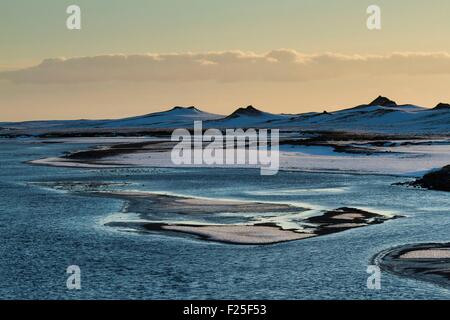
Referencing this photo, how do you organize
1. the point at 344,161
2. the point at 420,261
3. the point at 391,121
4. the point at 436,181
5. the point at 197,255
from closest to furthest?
the point at 420,261
the point at 197,255
the point at 436,181
the point at 344,161
the point at 391,121

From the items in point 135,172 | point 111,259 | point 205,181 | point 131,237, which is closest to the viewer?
point 111,259

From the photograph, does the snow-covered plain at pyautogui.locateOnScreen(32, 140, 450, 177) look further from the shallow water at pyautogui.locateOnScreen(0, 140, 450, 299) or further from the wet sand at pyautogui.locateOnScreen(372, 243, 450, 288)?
the wet sand at pyautogui.locateOnScreen(372, 243, 450, 288)

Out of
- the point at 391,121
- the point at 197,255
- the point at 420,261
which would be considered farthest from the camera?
the point at 391,121

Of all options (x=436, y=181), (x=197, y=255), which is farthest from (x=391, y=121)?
(x=197, y=255)

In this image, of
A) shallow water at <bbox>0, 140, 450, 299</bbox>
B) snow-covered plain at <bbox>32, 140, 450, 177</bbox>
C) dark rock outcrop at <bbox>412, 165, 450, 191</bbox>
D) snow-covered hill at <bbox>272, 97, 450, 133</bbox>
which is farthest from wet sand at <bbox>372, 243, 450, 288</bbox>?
snow-covered hill at <bbox>272, 97, 450, 133</bbox>

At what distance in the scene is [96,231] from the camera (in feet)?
80.1

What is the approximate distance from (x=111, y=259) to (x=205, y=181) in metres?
22.6

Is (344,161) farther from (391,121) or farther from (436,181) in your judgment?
(391,121)

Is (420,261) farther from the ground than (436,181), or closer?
closer

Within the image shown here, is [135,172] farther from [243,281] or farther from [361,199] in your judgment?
[243,281]

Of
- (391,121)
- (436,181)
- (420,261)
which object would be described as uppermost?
(391,121)

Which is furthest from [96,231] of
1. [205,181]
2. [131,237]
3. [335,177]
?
[335,177]

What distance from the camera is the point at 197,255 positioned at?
20375 millimetres
